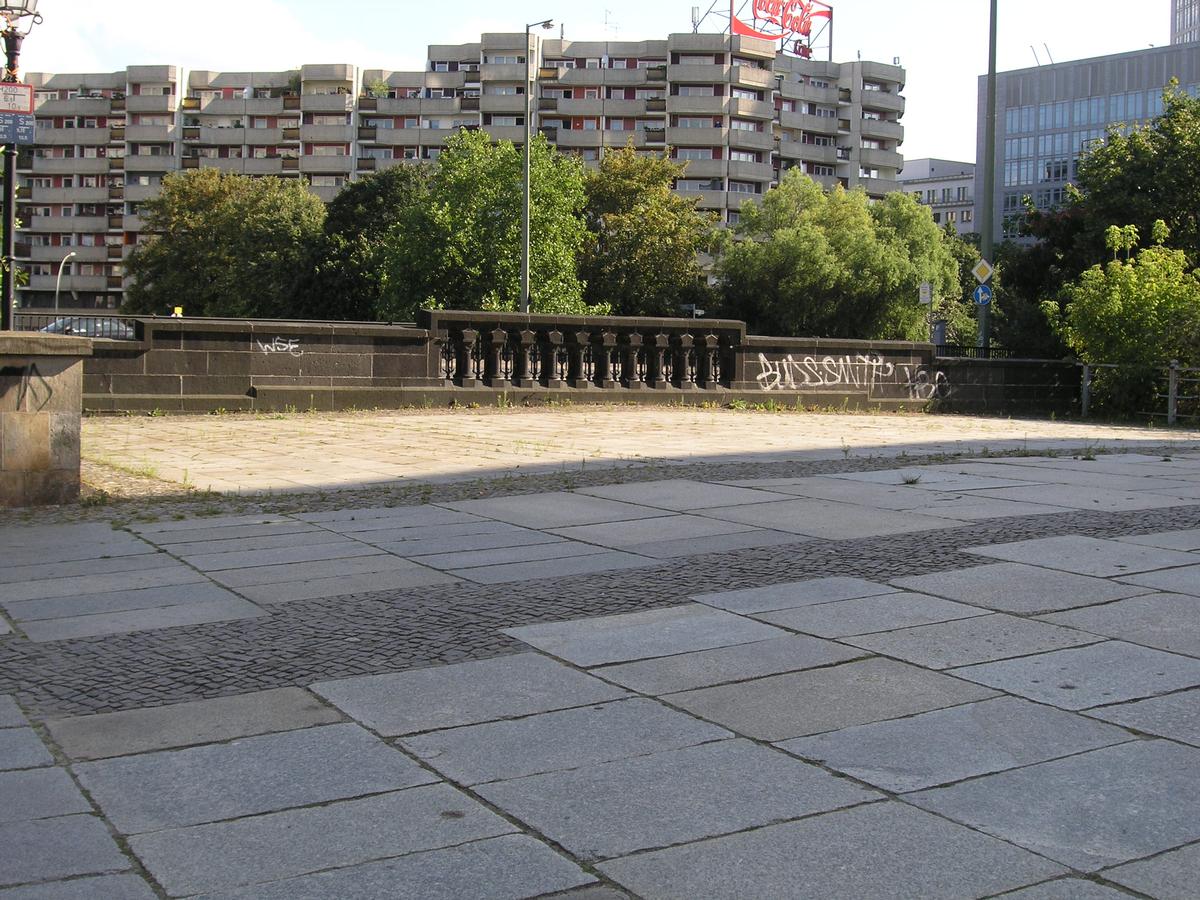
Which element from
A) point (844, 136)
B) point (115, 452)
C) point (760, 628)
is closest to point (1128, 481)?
point (760, 628)

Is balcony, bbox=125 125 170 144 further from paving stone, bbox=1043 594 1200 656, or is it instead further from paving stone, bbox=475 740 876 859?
paving stone, bbox=475 740 876 859

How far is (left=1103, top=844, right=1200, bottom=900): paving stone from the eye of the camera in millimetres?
2799

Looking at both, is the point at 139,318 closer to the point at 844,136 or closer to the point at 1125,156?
the point at 1125,156

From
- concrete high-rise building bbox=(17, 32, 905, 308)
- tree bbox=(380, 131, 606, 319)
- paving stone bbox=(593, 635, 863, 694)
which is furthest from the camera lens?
concrete high-rise building bbox=(17, 32, 905, 308)

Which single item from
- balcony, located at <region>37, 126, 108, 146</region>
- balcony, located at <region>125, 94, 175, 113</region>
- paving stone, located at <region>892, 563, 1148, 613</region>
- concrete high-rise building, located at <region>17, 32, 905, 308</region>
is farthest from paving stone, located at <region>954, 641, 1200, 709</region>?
balcony, located at <region>37, 126, 108, 146</region>

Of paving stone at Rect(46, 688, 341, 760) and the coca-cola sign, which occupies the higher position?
the coca-cola sign

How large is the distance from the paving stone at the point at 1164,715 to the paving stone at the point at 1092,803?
0.45 feet

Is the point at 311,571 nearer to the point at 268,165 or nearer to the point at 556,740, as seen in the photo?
the point at 556,740

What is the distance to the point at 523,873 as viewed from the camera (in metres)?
2.95

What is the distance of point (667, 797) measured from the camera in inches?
135

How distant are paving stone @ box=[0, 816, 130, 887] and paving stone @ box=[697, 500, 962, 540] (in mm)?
5150

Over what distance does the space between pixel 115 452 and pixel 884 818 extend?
11659mm

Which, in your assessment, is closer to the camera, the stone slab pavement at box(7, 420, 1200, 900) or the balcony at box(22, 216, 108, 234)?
the stone slab pavement at box(7, 420, 1200, 900)

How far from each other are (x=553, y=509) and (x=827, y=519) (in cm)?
195
